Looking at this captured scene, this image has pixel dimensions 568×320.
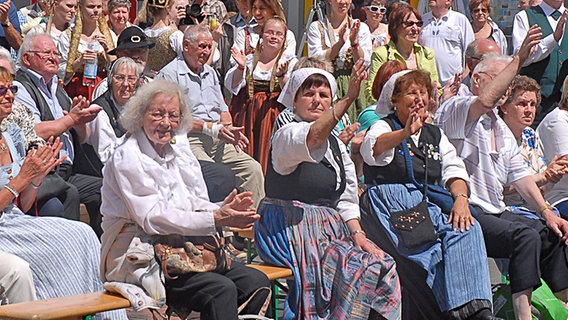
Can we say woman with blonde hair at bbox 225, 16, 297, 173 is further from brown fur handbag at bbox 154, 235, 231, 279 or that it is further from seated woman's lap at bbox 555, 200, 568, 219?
brown fur handbag at bbox 154, 235, 231, 279

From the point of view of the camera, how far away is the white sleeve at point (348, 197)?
615cm

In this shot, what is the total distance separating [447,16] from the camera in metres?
10.2

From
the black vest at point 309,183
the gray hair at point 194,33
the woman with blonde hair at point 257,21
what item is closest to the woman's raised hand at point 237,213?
the black vest at point 309,183

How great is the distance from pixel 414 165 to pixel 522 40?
406 cm

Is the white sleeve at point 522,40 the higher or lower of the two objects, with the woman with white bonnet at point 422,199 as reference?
higher

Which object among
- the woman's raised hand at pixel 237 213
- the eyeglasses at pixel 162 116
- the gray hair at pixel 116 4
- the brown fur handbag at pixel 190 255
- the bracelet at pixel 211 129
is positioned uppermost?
the gray hair at pixel 116 4

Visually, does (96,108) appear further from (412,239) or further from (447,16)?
(447,16)

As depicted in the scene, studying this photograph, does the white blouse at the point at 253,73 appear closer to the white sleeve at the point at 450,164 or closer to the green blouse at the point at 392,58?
the green blouse at the point at 392,58

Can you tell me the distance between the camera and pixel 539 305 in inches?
265

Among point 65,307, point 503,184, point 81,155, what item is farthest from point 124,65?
point 65,307

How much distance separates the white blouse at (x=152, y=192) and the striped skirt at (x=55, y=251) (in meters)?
0.59

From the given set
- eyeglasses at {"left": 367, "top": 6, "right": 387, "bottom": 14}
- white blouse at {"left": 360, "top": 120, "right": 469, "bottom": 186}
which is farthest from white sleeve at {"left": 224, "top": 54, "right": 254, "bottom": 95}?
white blouse at {"left": 360, "top": 120, "right": 469, "bottom": 186}

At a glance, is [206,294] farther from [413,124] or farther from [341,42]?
[341,42]

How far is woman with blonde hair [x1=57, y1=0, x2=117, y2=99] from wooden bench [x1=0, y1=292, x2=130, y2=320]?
349 cm
